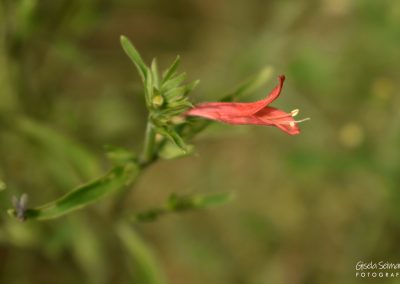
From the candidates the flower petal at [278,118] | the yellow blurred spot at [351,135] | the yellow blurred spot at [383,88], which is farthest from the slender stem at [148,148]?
the yellow blurred spot at [383,88]

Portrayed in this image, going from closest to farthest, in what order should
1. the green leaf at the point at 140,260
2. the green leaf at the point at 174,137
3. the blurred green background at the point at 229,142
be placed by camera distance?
the green leaf at the point at 174,137, the green leaf at the point at 140,260, the blurred green background at the point at 229,142

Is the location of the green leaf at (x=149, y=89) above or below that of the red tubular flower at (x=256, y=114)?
above

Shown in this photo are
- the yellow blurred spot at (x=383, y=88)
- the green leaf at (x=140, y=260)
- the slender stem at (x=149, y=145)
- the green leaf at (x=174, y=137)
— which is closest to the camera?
the green leaf at (x=174, y=137)

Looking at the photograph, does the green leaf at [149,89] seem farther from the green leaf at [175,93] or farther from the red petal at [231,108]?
the red petal at [231,108]

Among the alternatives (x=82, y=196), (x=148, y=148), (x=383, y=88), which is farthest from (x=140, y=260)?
(x=383, y=88)

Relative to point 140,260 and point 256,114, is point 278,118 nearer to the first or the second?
point 256,114

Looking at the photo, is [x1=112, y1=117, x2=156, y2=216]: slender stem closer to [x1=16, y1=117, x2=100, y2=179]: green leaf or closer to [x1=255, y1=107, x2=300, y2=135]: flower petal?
[x1=16, y1=117, x2=100, y2=179]: green leaf
